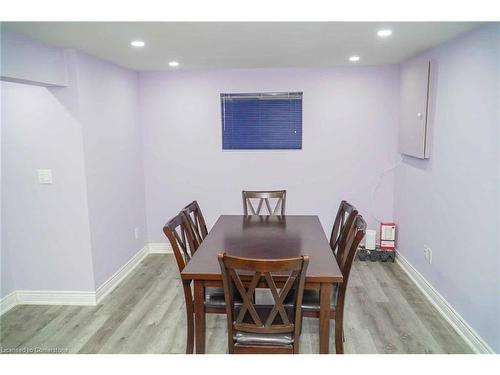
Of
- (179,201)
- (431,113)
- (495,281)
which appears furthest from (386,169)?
(179,201)

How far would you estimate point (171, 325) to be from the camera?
2.74m

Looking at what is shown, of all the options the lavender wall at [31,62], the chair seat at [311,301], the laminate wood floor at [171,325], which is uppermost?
the lavender wall at [31,62]

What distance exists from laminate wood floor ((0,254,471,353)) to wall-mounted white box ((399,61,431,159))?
4.32 ft

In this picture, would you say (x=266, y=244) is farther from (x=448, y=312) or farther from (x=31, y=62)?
(x=31, y=62)

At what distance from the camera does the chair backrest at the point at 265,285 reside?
163cm

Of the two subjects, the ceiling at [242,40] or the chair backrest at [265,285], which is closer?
the chair backrest at [265,285]

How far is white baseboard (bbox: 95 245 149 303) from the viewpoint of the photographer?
321 cm

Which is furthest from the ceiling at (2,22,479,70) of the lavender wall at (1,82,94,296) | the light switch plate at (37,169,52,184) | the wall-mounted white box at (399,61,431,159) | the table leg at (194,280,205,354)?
the table leg at (194,280,205,354)

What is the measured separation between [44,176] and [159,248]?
178 cm

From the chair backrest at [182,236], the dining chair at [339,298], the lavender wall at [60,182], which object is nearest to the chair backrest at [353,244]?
the dining chair at [339,298]

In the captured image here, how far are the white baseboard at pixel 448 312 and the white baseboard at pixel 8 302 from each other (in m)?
3.57

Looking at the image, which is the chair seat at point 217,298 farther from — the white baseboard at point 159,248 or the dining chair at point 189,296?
the white baseboard at point 159,248

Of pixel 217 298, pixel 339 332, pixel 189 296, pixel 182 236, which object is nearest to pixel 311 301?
pixel 339 332

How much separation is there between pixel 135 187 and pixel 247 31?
2379 millimetres
